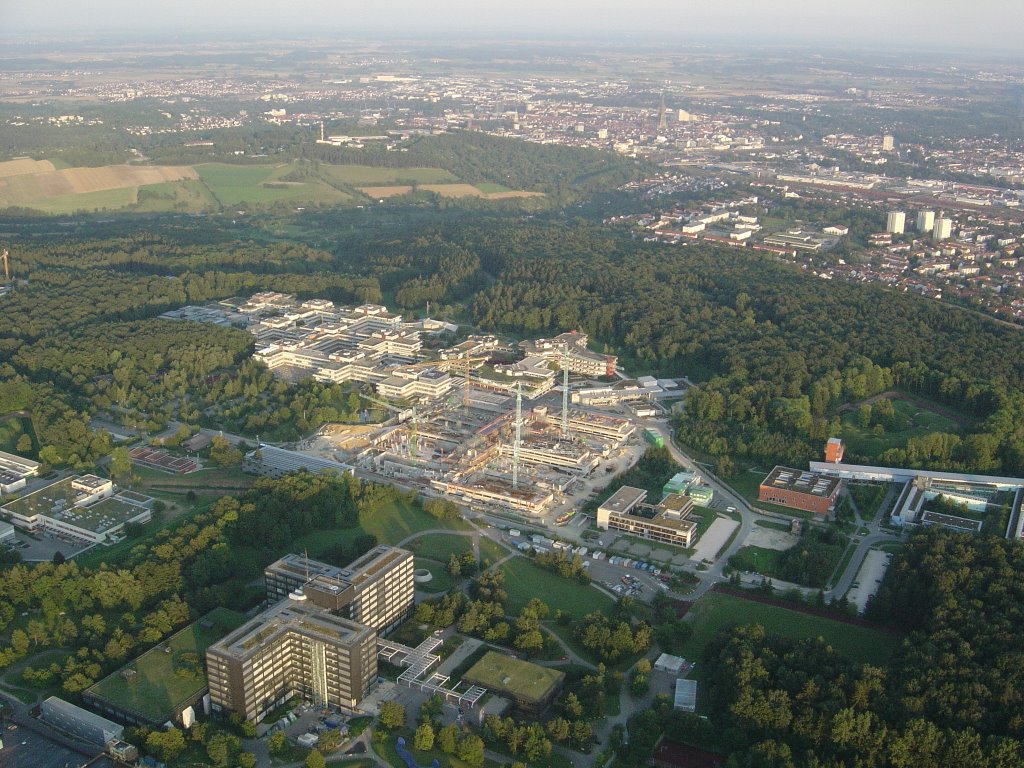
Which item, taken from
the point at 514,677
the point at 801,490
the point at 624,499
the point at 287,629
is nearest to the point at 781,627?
the point at 514,677

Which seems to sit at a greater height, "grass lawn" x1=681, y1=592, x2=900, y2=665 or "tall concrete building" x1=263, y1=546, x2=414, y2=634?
"tall concrete building" x1=263, y1=546, x2=414, y2=634

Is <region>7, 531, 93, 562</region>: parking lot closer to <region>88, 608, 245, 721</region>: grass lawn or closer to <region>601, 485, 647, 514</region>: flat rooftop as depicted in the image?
<region>88, 608, 245, 721</region>: grass lawn

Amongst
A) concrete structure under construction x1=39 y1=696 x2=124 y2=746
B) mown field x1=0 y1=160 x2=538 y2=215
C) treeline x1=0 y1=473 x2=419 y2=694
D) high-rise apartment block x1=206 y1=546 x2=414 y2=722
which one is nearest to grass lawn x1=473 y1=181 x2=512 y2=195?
mown field x1=0 y1=160 x2=538 y2=215

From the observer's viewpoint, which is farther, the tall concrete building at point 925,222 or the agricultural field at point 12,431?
the tall concrete building at point 925,222

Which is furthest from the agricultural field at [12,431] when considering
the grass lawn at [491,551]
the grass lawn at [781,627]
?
the grass lawn at [781,627]

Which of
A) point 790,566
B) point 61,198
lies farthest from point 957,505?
point 61,198

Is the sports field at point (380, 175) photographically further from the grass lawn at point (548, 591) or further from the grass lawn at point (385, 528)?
the grass lawn at point (548, 591)

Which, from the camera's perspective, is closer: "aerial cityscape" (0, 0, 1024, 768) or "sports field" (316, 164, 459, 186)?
"aerial cityscape" (0, 0, 1024, 768)

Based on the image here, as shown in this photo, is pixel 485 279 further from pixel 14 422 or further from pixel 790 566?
pixel 790 566

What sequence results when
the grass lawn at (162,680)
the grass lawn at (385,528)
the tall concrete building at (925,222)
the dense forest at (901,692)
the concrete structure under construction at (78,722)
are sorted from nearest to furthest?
1. the dense forest at (901,692)
2. the concrete structure under construction at (78,722)
3. the grass lawn at (162,680)
4. the grass lawn at (385,528)
5. the tall concrete building at (925,222)
